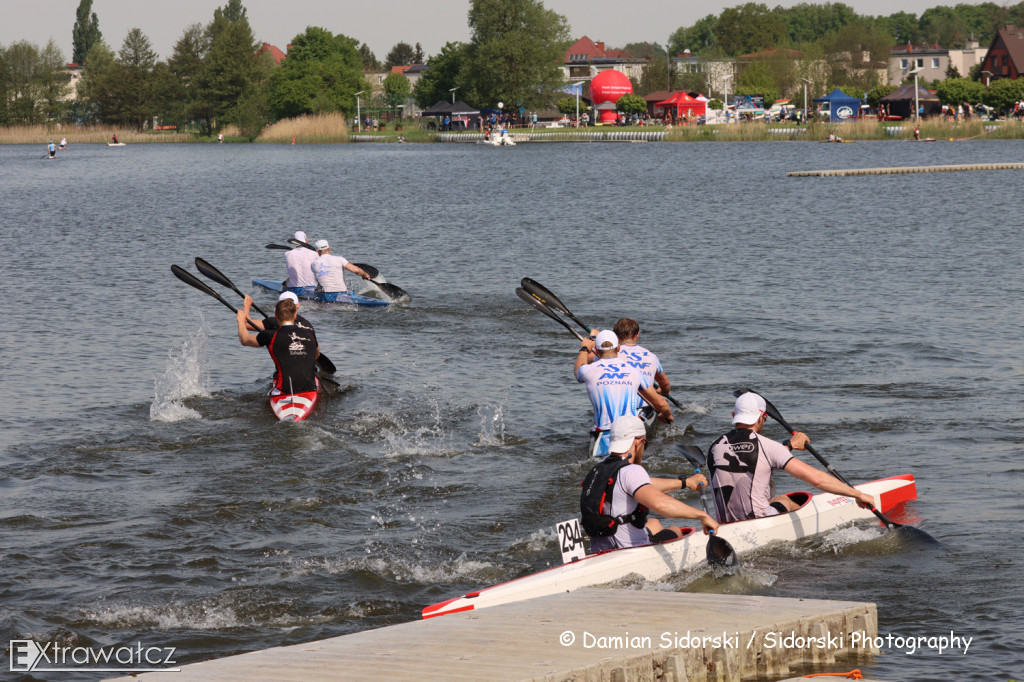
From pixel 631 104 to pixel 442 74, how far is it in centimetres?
2393

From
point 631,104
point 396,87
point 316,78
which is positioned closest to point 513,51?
point 631,104

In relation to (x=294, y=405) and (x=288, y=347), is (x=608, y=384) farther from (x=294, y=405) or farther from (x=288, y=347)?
(x=294, y=405)

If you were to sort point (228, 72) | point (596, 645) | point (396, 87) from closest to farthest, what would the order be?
point (596, 645) → point (228, 72) → point (396, 87)

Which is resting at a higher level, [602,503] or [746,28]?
[746,28]

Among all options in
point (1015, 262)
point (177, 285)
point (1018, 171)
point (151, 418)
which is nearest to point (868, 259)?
point (1015, 262)

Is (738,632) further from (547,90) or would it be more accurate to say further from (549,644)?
(547,90)

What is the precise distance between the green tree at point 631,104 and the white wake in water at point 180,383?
104 meters

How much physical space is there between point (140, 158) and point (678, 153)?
49249 millimetres

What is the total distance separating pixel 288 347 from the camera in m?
14.6

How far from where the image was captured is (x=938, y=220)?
128ft

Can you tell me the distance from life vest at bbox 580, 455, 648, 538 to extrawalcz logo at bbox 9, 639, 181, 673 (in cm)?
347

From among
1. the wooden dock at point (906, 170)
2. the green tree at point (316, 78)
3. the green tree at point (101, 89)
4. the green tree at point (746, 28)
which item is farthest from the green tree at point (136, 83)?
the wooden dock at point (906, 170)

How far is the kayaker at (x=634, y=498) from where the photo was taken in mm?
8430

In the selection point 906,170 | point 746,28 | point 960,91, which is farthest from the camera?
point 746,28
